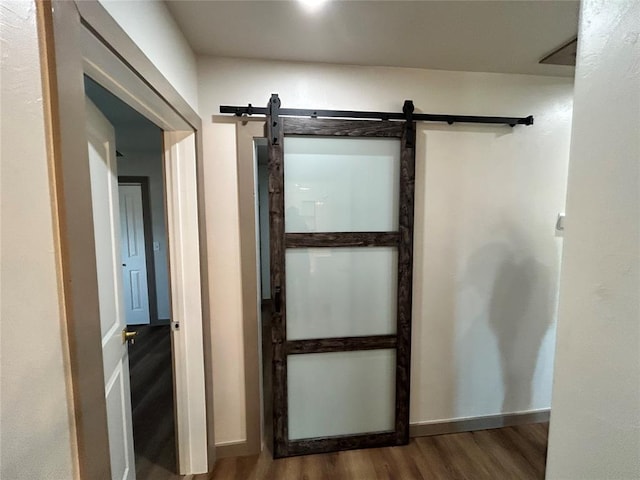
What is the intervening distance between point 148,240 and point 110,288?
315cm

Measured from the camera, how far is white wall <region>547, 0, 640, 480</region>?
0.54 metres

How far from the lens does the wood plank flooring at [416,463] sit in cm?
172

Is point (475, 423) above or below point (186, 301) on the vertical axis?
below

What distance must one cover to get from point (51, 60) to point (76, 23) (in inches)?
5.4

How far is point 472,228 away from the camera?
196 cm

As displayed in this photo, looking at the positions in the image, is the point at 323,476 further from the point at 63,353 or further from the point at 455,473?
the point at 63,353

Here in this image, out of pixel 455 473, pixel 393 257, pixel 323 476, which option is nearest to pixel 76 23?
pixel 393 257

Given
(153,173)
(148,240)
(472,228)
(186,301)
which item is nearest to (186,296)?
(186,301)

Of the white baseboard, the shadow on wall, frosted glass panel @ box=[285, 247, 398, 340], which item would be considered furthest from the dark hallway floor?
the shadow on wall

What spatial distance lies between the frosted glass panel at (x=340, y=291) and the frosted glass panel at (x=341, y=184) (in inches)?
7.1

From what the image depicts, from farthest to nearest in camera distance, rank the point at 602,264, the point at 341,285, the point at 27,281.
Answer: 1. the point at 341,285
2. the point at 602,264
3. the point at 27,281

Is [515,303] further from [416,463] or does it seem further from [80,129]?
[80,129]

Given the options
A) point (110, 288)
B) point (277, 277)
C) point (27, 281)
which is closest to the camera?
point (27, 281)

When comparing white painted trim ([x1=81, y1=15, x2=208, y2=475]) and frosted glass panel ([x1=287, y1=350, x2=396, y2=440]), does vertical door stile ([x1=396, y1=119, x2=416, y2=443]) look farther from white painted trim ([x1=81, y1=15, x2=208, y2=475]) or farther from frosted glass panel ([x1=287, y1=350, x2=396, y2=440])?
white painted trim ([x1=81, y1=15, x2=208, y2=475])
